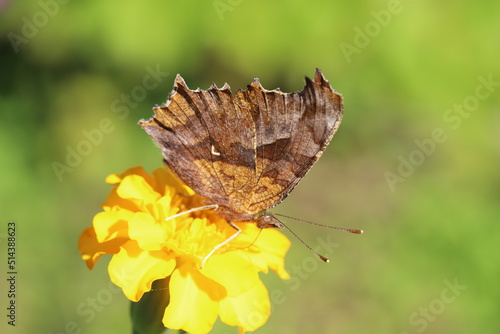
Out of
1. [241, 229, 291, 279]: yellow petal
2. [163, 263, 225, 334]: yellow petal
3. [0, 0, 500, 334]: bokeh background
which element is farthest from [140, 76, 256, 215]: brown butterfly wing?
[0, 0, 500, 334]: bokeh background

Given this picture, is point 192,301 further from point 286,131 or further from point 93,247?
point 286,131

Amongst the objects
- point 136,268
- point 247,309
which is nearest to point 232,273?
point 247,309

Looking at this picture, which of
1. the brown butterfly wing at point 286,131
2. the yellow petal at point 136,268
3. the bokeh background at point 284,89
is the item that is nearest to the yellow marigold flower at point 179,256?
the yellow petal at point 136,268

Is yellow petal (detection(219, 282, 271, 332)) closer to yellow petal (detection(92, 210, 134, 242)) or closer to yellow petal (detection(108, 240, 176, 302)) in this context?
yellow petal (detection(108, 240, 176, 302))

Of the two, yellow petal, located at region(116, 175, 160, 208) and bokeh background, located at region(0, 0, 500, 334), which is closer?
yellow petal, located at region(116, 175, 160, 208)

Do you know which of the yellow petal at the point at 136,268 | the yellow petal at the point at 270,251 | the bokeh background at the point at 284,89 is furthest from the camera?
the bokeh background at the point at 284,89

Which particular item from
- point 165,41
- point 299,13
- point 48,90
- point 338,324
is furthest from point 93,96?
point 338,324

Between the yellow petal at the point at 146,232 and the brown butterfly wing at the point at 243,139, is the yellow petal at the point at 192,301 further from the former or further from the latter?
the brown butterfly wing at the point at 243,139

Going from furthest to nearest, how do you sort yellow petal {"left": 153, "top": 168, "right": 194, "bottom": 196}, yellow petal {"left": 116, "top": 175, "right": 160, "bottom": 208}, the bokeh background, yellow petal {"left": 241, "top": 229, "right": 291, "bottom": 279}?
the bokeh background
yellow petal {"left": 153, "top": 168, "right": 194, "bottom": 196}
yellow petal {"left": 241, "top": 229, "right": 291, "bottom": 279}
yellow petal {"left": 116, "top": 175, "right": 160, "bottom": 208}
